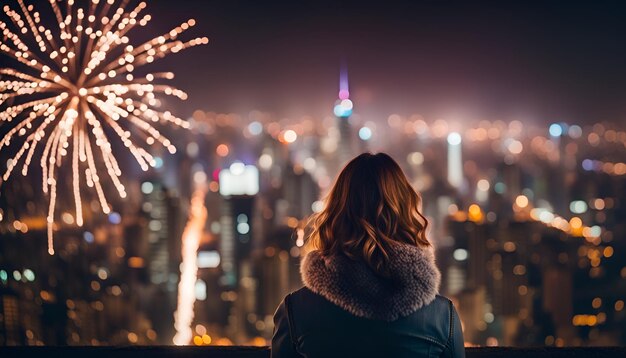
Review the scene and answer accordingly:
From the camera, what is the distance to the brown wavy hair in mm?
992

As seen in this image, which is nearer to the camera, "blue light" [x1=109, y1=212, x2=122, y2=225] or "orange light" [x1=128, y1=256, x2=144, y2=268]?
"blue light" [x1=109, y1=212, x2=122, y2=225]

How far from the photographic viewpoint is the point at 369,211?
101cm

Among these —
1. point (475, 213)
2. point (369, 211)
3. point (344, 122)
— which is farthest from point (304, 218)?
point (475, 213)

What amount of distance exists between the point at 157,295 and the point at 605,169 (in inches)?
464

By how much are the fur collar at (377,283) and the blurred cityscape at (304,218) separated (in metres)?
7.26

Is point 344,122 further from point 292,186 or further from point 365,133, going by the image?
point 292,186

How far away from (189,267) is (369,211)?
1930cm

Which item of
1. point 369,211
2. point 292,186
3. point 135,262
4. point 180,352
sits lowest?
point 135,262

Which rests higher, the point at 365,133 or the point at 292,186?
the point at 365,133

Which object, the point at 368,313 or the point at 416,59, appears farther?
the point at 416,59

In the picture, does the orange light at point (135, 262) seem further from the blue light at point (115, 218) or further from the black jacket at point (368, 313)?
the black jacket at point (368, 313)

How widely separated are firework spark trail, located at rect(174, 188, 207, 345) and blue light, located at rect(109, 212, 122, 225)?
107 inches

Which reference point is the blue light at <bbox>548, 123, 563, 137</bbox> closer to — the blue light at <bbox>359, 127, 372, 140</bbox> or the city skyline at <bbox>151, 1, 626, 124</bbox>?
the city skyline at <bbox>151, 1, 626, 124</bbox>

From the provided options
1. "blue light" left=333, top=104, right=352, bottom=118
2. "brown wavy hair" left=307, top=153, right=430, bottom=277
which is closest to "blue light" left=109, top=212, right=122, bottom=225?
"blue light" left=333, top=104, right=352, bottom=118
